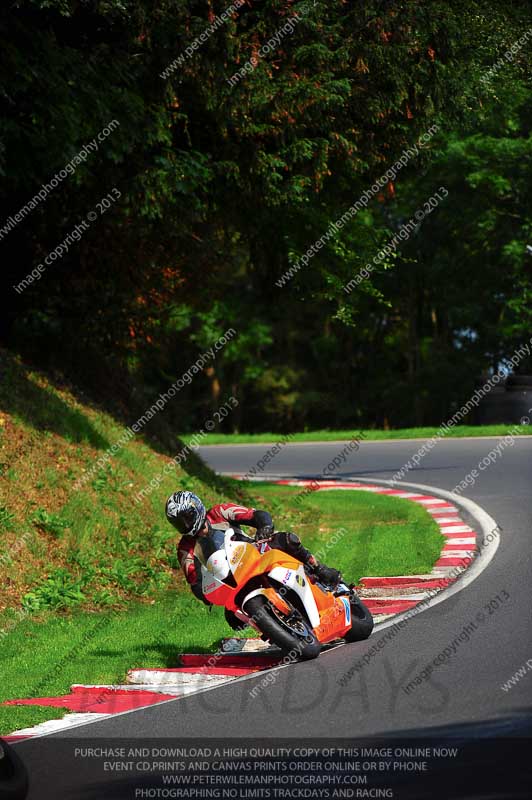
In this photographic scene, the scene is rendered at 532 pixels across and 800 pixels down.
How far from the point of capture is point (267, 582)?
31.7ft

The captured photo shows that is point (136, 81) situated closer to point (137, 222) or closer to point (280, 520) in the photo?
point (137, 222)

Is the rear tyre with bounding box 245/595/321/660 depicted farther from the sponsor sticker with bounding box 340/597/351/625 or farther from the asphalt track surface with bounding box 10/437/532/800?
the sponsor sticker with bounding box 340/597/351/625

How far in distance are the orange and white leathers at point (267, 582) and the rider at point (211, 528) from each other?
9 centimetres

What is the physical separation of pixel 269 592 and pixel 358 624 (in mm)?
965

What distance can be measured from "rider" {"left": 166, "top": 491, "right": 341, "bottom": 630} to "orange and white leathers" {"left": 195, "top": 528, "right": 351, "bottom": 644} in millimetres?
86

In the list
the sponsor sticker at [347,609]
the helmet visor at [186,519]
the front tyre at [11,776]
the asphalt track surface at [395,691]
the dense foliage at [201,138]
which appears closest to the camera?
the front tyre at [11,776]

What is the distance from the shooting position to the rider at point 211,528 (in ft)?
31.8

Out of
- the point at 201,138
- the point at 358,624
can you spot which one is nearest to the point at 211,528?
the point at 358,624

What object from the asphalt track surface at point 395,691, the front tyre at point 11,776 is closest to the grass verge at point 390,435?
the asphalt track surface at point 395,691

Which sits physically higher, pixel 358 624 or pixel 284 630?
pixel 358 624

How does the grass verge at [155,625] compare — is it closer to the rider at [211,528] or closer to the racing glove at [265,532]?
the rider at [211,528]

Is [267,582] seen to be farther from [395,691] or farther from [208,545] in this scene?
[395,691]

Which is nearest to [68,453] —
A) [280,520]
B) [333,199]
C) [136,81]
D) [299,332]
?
[280,520]

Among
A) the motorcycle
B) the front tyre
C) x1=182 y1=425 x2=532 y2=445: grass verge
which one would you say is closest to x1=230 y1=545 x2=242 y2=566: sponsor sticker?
the motorcycle
